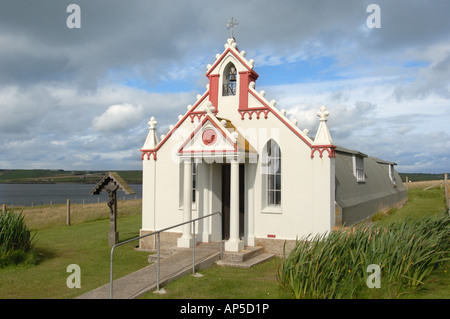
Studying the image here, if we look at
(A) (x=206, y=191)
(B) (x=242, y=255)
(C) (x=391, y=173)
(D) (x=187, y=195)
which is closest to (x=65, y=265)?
(D) (x=187, y=195)

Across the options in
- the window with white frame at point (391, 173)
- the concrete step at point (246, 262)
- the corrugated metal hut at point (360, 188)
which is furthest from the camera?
the window with white frame at point (391, 173)

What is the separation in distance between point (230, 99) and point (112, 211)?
22.3ft

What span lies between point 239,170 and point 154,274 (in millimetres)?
5531

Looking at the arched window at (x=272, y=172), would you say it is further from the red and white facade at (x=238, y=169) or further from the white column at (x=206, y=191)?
the white column at (x=206, y=191)

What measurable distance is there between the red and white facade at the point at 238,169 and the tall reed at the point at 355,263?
146 inches

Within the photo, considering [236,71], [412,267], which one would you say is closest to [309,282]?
[412,267]

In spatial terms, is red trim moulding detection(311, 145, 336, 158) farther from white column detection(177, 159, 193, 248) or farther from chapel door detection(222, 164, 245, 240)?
white column detection(177, 159, 193, 248)

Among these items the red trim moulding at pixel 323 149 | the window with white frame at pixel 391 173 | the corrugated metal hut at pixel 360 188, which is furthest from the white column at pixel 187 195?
the window with white frame at pixel 391 173

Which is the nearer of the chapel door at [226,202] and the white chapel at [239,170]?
the white chapel at [239,170]

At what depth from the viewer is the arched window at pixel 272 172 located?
13.1 meters

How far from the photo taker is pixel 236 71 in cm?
1408

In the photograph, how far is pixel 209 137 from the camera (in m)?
12.4

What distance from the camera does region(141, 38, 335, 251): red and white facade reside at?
40.0 feet

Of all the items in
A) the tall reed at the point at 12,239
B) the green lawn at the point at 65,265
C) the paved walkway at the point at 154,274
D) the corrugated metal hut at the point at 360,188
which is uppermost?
the corrugated metal hut at the point at 360,188
